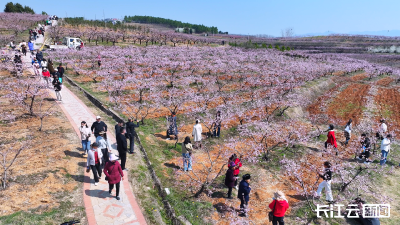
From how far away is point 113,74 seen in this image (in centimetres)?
2830

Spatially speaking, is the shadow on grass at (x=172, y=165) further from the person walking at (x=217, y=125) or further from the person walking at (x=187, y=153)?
the person walking at (x=217, y=125)

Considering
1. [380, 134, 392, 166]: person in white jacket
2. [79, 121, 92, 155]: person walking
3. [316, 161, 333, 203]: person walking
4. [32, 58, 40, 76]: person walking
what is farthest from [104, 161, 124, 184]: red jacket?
[32, 58, 40, 76]: person walking

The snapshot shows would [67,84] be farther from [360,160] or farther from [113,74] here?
[360,160]

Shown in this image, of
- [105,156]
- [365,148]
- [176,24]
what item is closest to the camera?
[105,156]

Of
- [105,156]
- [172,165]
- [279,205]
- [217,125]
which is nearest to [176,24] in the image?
[217,125]

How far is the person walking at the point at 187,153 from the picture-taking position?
10.9m

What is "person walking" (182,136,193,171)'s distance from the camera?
10.9 metres

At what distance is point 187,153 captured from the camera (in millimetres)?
11156

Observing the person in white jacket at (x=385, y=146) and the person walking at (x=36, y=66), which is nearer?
the person in white jacket at (x=385, y=146)

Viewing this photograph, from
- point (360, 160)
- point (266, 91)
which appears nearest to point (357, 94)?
point (266, 91)

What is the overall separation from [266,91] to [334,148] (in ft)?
44.6

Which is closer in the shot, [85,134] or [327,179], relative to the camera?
[327,179]

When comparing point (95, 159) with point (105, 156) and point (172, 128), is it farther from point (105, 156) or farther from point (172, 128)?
point (172, 128)

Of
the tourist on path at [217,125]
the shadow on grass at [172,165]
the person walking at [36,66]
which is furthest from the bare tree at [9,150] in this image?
the person walking at [36,66]
